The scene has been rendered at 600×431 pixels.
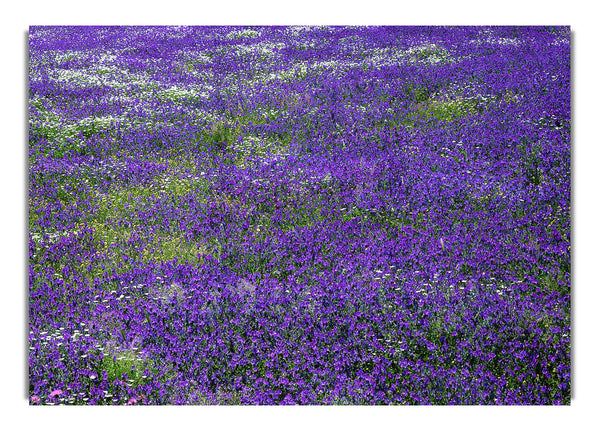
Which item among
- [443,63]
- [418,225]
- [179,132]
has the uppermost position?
[443,63]

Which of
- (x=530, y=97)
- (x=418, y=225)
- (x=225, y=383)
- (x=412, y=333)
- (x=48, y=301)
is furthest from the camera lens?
(x=530, y=97)

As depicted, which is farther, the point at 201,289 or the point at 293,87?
the point at 293,87

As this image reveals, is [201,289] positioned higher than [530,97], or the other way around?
[530,97]

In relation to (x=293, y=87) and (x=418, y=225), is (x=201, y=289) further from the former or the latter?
(x=293, y=87)

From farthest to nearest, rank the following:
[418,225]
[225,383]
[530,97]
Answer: [530,97] → [418,225] → [225,383]

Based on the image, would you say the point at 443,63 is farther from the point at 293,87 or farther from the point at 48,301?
the point at 48,301

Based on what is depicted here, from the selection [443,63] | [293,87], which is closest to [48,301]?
[293,87]
